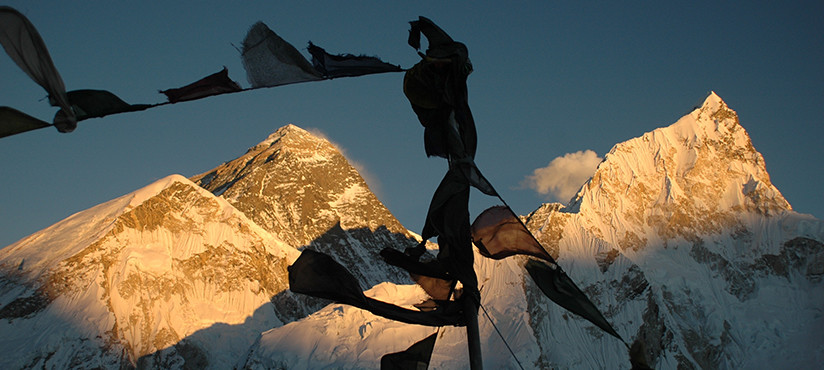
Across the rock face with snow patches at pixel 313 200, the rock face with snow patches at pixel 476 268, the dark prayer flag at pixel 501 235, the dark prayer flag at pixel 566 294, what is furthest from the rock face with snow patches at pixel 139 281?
the dark prayer flag at pixel 566 294

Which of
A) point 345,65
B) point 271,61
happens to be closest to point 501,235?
point 345,65

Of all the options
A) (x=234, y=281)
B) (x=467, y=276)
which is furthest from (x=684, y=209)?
(x=467, y=276)

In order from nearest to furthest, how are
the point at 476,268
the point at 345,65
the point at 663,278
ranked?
the point at 345,65
the point at 476,268
the point at 663,278

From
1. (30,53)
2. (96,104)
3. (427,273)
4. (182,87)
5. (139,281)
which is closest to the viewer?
(30,53)

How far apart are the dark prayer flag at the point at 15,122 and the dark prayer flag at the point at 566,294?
2.44 meters

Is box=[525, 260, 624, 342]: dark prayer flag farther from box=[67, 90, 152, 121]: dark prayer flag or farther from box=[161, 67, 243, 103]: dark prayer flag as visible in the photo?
box=[67, 90, 152, 121]: dark prayer flag

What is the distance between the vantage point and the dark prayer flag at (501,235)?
A: 389 centimetres

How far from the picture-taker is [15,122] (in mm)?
2727

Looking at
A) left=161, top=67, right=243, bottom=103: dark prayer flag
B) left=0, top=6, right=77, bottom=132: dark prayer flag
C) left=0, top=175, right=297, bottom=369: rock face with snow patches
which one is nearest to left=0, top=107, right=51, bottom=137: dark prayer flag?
left=0, top=6, right=77, bottom=132: dark prayer flag

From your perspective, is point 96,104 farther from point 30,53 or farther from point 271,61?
point 271,61

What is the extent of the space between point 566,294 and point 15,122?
8.54 feet

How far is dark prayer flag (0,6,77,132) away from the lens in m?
2.57

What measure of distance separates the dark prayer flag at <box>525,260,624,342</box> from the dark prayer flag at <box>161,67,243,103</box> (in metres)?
1.83

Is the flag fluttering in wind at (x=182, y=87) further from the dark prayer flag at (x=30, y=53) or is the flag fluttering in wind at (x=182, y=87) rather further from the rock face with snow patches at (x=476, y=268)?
the rock face with snow patches at (x=476, y=268)
